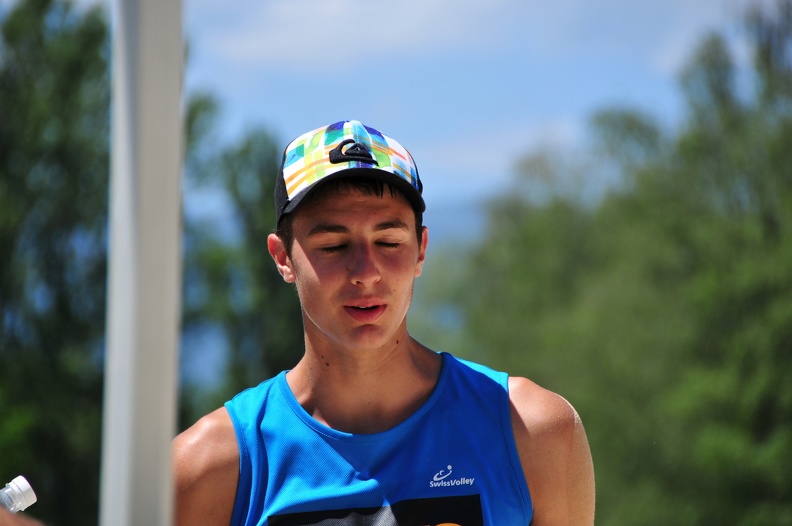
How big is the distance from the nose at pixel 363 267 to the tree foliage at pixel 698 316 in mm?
23642

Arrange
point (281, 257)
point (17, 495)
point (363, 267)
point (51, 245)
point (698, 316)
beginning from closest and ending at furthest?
point (17, 495) → point (363, 267) → point (281, 257) → point (51, 245) → point (698, 316)

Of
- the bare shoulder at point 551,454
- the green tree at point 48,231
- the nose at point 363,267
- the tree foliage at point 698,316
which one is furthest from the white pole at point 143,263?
the tree foliage at point 698,316

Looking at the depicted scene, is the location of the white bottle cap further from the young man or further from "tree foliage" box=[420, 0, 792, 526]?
"tree foliage" box=[420, 0, 792, 526]

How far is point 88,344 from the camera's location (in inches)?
674

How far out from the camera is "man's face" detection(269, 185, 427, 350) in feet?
6.19

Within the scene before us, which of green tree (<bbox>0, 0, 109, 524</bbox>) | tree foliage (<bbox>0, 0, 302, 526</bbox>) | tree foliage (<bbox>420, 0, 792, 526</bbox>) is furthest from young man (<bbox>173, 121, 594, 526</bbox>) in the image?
tree foliage (<bbox>420, 0, 792, 526</bbox>)

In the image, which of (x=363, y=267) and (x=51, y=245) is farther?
(x=51, y=245)

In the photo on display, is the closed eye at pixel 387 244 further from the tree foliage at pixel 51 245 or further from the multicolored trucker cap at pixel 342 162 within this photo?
the tree foliage at pixel 51 245

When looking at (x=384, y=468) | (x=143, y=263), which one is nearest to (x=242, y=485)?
(x=384, y=468)

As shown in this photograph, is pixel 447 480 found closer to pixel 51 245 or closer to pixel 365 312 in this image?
pixel 365 312

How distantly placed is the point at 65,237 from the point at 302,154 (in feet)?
48.6

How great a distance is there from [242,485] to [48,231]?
15.6m

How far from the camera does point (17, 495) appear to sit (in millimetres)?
1346

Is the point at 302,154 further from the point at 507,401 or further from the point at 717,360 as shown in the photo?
the point at 717,360
